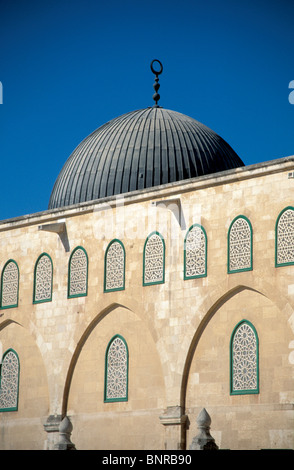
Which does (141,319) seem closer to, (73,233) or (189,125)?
(73,233)

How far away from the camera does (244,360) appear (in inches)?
615

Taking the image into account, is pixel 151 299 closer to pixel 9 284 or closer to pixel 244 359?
pixel 244 359

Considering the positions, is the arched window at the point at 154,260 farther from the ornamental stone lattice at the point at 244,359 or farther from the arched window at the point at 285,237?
the arched window at the point at 285,237

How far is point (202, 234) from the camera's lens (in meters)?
16.6

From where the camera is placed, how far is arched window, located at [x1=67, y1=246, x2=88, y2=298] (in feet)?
59.6

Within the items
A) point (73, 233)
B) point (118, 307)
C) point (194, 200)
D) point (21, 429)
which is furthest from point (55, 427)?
point (194, 200)

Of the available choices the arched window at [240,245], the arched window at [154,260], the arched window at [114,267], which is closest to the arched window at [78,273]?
the arched window at [114,267]

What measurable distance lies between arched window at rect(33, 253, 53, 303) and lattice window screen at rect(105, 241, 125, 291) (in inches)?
57.9

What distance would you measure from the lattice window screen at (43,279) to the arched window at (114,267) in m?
1.46

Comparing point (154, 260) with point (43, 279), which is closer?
point (154, 260)

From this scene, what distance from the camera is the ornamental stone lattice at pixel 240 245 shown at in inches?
626

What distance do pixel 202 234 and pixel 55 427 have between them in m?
4.79

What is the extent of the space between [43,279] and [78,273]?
3.00 ft

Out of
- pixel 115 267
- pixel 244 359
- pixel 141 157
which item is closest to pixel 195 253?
pixel 115 267
